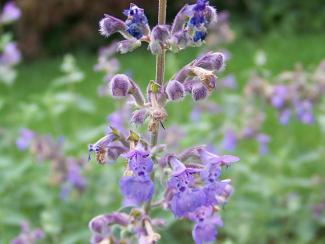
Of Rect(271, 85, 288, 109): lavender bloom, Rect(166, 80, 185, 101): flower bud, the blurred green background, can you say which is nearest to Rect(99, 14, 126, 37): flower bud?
Rect(166, 80, 185, 101): flower bud

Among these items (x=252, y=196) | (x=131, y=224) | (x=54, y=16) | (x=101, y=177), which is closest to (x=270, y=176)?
(x=252, y=196)

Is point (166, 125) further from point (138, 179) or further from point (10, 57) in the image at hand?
point (138, 179)

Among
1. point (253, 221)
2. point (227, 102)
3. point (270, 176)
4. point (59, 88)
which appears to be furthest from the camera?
point (59, 88)

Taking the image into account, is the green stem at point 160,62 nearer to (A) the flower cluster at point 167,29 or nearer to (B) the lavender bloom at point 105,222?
(A) the flower cluster at point 167,29

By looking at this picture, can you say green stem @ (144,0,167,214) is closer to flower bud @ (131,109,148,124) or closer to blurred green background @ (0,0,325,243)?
flower bud @ (131,109,148,124)

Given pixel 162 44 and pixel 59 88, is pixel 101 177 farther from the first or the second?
pixel 59 88

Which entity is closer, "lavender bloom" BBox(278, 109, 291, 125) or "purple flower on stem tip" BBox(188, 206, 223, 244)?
"purple flower on stem tip" BBox(188, 206, 223, 244)

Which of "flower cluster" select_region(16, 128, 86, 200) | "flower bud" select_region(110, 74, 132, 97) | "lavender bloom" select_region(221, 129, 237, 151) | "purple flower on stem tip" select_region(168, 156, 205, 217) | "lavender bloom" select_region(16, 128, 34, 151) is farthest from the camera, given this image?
"lavender bloom" select_region(221, 129, 237, 151)
